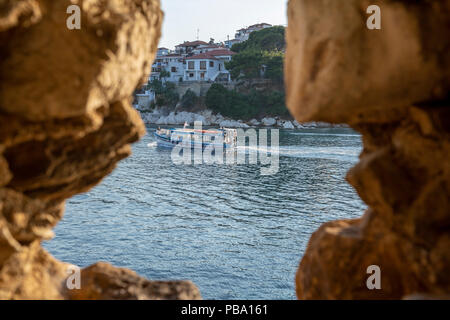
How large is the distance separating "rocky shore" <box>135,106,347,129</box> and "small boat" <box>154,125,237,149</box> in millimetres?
25580

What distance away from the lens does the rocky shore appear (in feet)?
286

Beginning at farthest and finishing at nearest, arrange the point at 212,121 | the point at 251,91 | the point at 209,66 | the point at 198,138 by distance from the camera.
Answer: the point at 209,66 → the point at 212,121 → the point at 251,91 → the point at 198,138

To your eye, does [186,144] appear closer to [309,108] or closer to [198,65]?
[198,65]

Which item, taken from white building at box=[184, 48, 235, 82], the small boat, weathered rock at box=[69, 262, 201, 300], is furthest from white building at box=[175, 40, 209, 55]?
weathered rock at box=[69, 262, 201, 300]

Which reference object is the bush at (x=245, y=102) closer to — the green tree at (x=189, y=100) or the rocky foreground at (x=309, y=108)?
the green tree at (x=189, y=100)

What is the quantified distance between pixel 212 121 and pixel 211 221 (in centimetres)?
6160

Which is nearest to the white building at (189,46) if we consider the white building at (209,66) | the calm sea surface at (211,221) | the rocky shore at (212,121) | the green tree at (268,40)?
the white building at (209,66)

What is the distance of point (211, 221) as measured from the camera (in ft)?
98.9

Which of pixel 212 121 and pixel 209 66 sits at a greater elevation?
pixel 209 66

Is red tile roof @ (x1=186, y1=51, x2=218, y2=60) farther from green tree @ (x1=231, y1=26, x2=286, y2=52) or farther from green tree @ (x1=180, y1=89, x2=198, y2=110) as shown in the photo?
green tree @ (x1=231, y1=26, x2=286, y2=52)

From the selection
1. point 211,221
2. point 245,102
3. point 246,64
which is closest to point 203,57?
point 246,64

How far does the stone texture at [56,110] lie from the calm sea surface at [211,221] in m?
14.0

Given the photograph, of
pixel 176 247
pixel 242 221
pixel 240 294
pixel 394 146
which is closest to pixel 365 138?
pixel 394 146

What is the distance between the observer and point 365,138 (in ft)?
22.1
